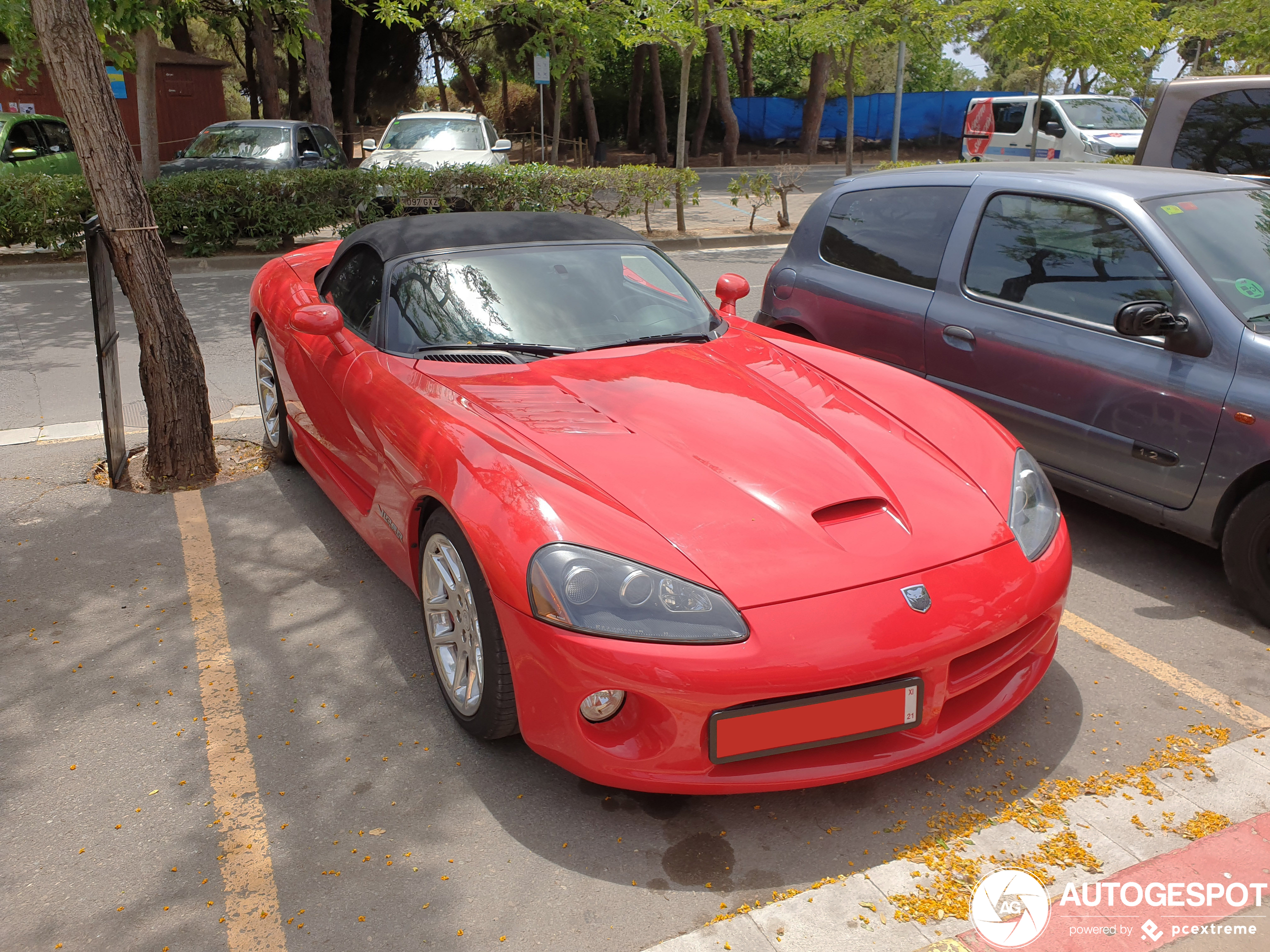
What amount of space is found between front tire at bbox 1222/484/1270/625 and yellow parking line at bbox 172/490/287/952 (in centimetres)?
346

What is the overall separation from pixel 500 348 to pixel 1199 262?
9.17 feet

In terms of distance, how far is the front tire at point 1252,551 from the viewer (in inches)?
144

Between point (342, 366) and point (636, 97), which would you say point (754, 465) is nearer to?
point (342, 366)

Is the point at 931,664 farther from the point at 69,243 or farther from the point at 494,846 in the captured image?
the point at 69,243

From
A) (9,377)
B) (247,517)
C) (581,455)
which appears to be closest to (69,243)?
(9,377)

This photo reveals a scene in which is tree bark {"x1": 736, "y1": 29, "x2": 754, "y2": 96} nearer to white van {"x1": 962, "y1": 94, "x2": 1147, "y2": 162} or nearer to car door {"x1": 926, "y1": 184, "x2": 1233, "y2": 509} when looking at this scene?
white van {"x1": 962, "y1": 94, "x2": 1147, "y2": 162}

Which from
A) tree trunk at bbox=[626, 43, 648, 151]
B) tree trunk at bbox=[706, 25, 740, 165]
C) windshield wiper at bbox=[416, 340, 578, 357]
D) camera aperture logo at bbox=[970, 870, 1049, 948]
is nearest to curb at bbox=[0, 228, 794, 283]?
windshield wiper at bbox=[416, 340, 578, 357]

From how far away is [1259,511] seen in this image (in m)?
3.67

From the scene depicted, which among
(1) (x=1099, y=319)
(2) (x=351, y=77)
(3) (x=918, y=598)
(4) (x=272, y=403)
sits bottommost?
(4) (x=272, y=403)

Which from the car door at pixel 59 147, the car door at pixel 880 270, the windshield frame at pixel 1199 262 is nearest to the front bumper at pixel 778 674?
the windshield frame at pixel 1199 262

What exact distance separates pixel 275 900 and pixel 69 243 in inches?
455

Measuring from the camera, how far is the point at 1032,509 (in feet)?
10.2

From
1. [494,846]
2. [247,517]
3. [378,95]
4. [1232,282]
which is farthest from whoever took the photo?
[378,95]

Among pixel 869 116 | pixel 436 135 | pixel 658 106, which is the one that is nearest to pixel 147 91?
pixel 436 135
